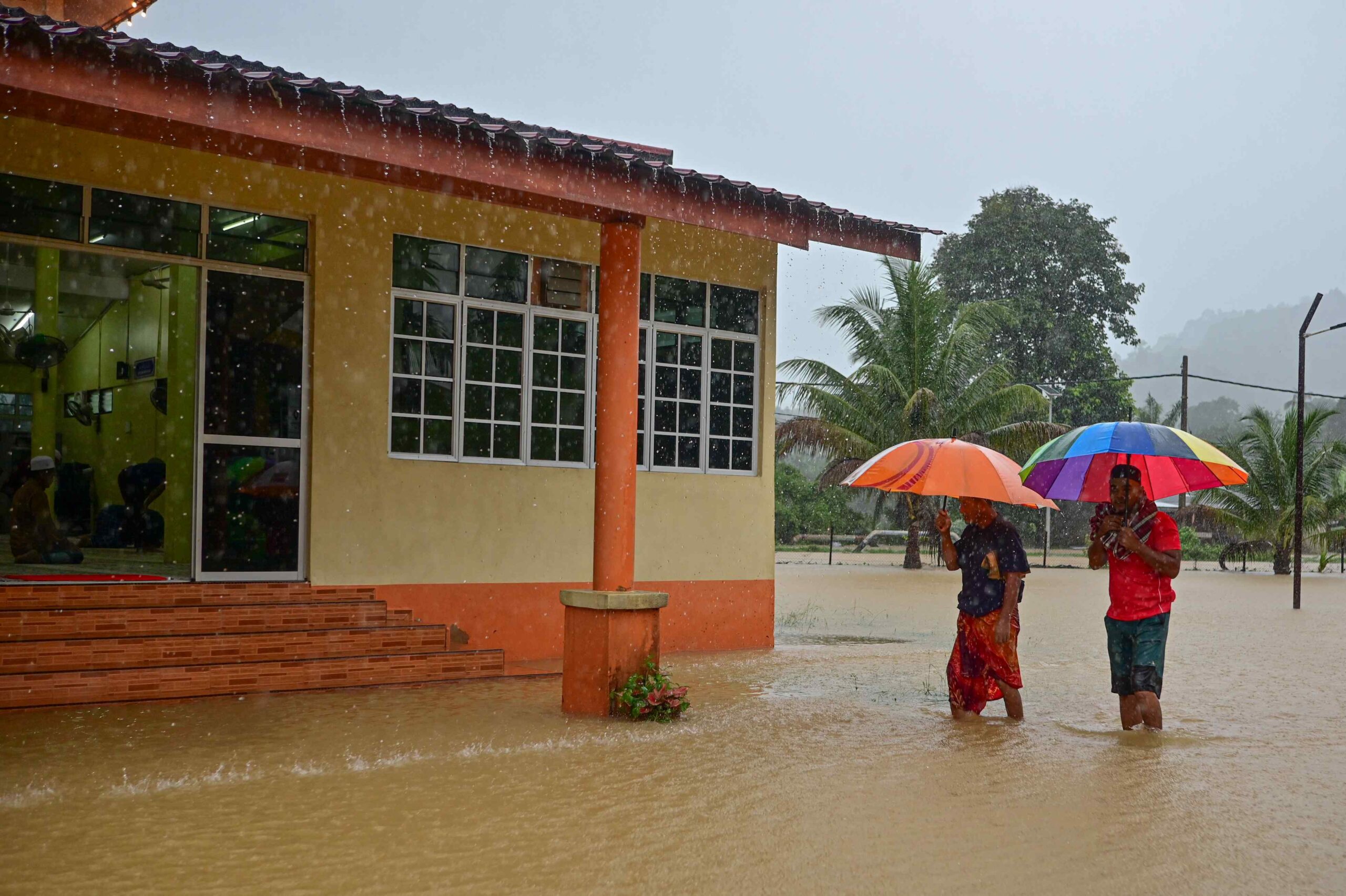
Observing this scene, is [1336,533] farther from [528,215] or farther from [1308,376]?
[1308,376]

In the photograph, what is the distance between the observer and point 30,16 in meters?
5.91

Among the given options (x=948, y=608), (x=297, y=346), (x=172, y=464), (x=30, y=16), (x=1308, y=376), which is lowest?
(x=948, y=608)

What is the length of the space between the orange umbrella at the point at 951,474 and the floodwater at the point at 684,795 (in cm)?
153

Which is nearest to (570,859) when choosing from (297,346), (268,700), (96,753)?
(96,753)

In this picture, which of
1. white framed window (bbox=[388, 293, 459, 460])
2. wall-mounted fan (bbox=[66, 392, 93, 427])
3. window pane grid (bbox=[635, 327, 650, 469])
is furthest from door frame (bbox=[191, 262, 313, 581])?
wall-mounted fan (bbox=[66, 392, 93, 427])

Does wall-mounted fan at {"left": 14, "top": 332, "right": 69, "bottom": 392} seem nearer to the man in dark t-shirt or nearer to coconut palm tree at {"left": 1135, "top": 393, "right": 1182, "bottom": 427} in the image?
the man in dark t-shirt

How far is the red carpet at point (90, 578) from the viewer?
8914mm

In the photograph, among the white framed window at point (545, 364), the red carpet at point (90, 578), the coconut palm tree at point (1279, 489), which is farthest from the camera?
the coconut palm tree at point (1279, 489)

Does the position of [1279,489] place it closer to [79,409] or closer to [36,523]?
[79,409]

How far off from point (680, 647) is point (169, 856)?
286 inches

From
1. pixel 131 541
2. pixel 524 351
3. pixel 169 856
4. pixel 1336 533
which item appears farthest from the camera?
pixel 1336 533

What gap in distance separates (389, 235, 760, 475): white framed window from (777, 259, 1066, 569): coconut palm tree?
1643 cm

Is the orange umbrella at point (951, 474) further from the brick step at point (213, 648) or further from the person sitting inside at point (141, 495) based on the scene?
the person sitting inside at point (141, 495)

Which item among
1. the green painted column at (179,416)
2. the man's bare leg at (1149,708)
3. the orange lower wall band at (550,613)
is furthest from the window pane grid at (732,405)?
the man's bare leg at (1149,708)
